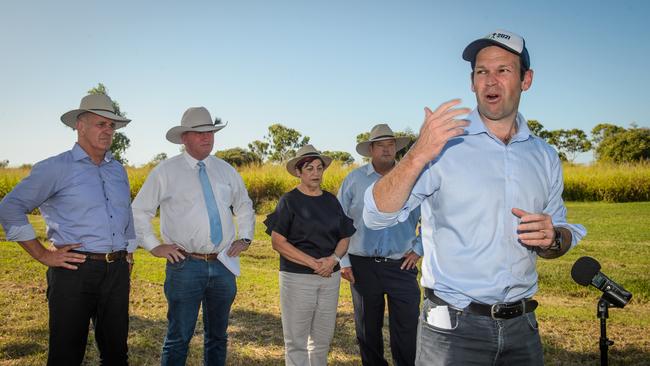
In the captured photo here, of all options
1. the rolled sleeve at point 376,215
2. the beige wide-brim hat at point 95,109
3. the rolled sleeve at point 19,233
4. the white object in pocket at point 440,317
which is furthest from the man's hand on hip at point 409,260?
the rolled sleeve at point 19,233

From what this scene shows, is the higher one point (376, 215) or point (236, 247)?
point (376, 215)

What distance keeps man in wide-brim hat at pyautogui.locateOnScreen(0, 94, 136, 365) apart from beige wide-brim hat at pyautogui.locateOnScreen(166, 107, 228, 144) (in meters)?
0.63

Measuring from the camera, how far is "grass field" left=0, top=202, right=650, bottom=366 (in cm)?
588

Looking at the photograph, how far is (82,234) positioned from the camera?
13.3 feet

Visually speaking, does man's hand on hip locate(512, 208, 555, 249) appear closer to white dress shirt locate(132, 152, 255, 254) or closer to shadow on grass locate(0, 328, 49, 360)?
white dress shirt locate(132, 152, 255, 254)

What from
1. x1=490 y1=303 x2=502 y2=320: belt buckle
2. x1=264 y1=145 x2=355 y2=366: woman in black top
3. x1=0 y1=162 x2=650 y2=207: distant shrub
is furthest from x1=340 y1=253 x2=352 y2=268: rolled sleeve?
x1=0 y1=162 x2=650 y2=207: distant shrub

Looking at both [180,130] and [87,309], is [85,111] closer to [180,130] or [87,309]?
[180,130]

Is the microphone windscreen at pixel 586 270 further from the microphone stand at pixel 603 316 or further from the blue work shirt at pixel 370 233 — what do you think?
the blue work shirt at pixel 370 233

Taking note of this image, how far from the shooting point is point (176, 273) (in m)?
4.54

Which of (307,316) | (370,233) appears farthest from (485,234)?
(370,233)

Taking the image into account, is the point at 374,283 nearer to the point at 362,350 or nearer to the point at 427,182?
the point at 362,350

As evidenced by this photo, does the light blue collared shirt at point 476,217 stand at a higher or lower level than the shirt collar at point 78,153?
lower

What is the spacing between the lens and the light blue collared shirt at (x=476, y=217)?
7.67 feet

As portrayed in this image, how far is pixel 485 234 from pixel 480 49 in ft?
3.22
